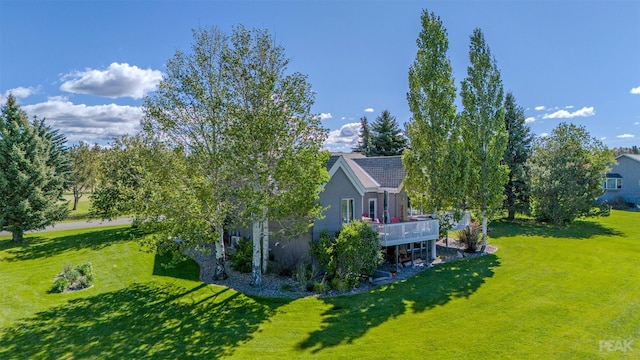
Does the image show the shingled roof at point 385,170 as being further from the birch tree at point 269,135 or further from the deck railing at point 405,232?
the birch tree at point 269,135

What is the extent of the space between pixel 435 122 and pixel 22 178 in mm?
25482

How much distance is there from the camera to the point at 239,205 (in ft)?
48.3

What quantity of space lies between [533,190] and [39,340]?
33.4 meters

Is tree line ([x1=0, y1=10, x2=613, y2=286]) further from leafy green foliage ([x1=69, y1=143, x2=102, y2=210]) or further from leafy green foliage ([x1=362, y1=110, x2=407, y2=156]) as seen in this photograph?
leafy green foliage ([x1=362, y1=110, x2=407, y2=156])

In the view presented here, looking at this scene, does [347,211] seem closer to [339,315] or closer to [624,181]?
[339,315]

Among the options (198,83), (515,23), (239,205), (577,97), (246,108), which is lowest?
(239,205)

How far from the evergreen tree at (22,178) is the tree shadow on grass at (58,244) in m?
1.12

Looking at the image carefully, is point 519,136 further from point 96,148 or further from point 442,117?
point 96,148

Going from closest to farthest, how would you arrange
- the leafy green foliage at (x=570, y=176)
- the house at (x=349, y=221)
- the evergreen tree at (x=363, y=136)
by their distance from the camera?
the house at (x=349, y=221)
the leafy green foliage at (x=570, y=176)
the evergreen tree at (x=363, y=136)

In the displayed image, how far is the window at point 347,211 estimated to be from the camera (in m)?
17.4

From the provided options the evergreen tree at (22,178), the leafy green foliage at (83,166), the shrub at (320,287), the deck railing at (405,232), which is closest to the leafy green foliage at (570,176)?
the deck railing at (405,232)

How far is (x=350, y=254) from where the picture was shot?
14320mm

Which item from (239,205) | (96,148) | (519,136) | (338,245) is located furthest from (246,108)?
(96,148)

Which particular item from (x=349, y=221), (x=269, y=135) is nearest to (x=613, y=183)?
(x=349, y=221)
